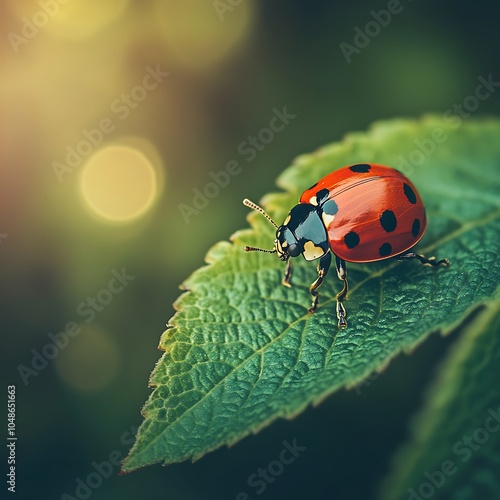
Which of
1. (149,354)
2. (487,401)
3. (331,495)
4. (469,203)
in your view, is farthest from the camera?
(149,354)

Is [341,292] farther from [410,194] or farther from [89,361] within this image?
[89,361]

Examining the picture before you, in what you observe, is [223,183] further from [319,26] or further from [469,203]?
[469,203]

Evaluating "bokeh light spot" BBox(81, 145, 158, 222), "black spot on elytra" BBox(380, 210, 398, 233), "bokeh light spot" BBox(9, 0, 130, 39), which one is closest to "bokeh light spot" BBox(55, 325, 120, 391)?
"bokeh light spot" BBox(81, 145, 158, 222)

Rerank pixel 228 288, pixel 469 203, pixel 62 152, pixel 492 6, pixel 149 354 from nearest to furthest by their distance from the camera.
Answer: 1. pixel 228 288
2. pixel 469 203
3. pixel 492 6
4. pixel 149 354
5. pixel 62 152

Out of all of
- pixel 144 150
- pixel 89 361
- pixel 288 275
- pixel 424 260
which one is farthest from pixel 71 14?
pixel 424 260

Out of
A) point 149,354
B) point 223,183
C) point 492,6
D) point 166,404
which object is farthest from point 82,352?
point 492,6

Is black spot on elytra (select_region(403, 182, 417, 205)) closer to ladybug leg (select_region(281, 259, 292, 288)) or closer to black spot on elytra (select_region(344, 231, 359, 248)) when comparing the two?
black spot on elytra (select_region(344, 231, 359, 248))

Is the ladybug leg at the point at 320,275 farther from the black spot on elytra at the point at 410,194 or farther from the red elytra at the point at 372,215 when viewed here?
the black spot on elytra at the point at 410,194
